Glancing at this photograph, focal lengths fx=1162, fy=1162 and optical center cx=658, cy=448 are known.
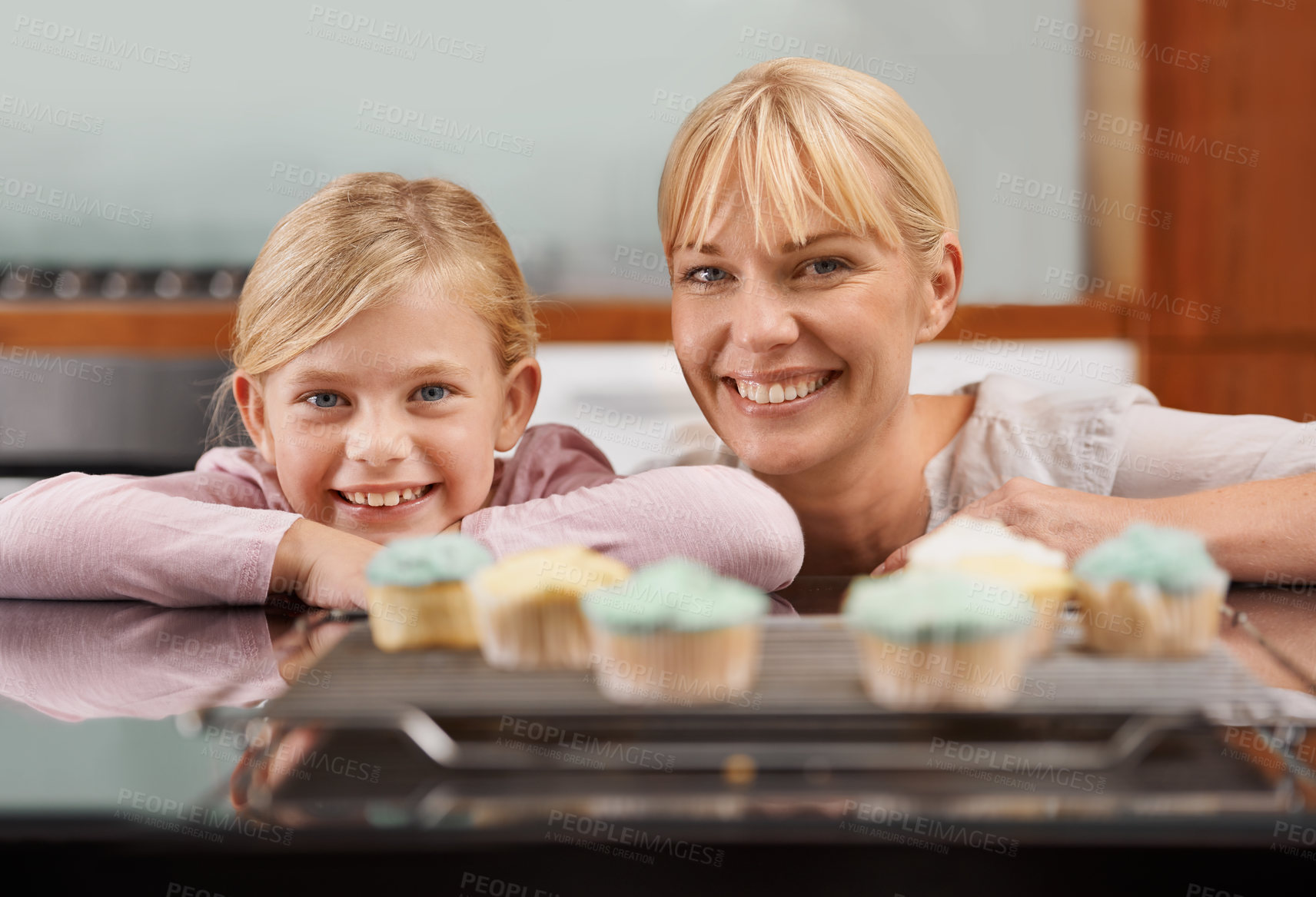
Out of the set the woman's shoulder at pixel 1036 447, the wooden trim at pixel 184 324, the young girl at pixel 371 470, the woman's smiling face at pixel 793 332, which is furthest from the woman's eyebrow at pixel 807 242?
the wooden trim at pixel 184 324

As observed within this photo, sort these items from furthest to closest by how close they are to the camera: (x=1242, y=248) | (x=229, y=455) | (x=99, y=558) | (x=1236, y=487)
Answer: (x=1242, y=248) → (x=229, y=455) → (x=1236, y=487) → (x=99, y=558)

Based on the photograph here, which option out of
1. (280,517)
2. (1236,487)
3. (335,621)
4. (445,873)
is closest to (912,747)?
(445,873)

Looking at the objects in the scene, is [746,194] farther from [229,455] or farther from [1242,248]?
[1242,248]

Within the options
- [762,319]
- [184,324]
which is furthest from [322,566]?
[184,324]

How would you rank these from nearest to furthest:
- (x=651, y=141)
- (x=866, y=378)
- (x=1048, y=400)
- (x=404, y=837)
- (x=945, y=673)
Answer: (x=404, y=837), (x=945, y=673), (x=866, y=378), (x=1048, y=400), (x=651, y=141)

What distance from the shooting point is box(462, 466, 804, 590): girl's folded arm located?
1.01 meters

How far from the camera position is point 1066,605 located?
0.91 metres

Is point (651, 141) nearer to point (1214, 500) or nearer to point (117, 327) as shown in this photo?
point (117, 327)

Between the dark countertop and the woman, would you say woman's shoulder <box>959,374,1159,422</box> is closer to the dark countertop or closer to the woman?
the woman

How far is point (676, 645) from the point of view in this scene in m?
0.69

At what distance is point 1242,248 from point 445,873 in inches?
109

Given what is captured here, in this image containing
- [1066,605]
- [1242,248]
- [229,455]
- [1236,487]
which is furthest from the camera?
[1242,248]

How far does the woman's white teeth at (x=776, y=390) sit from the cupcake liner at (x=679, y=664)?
0.65 m

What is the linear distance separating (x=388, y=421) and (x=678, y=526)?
367 millimetres
